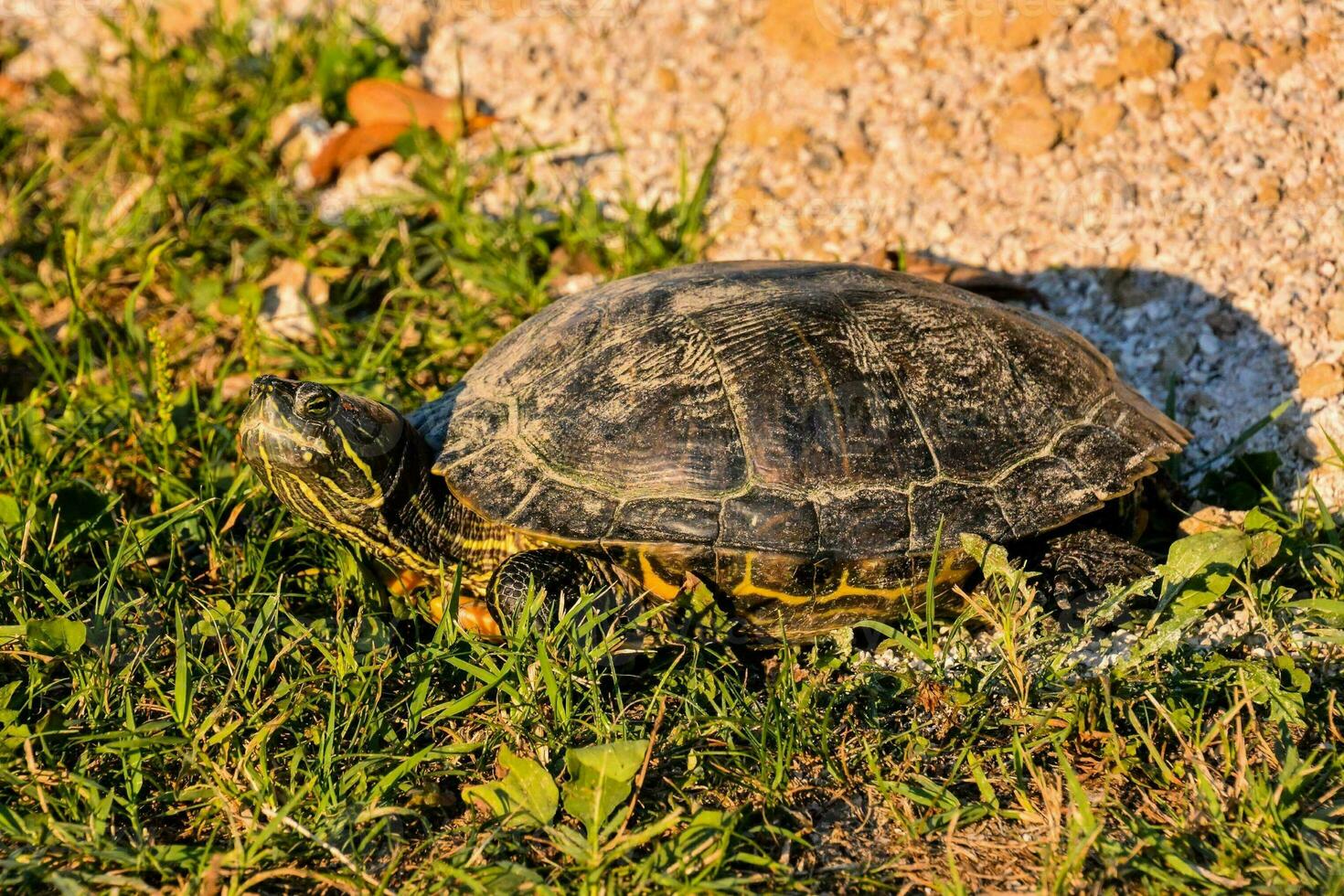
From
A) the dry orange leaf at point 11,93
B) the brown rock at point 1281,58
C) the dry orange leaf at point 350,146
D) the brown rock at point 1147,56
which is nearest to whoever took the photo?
the brown rock at point 1281,58

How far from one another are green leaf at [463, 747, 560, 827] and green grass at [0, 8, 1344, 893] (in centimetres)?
1

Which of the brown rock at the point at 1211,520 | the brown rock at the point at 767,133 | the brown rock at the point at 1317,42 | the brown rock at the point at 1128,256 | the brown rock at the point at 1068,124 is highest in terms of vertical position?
the brown rock at the point at 1317,42

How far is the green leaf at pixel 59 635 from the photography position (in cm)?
382

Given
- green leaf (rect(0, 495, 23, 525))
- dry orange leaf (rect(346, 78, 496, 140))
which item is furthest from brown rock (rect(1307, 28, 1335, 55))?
green leaf (rect(0, 495, 23, 525))

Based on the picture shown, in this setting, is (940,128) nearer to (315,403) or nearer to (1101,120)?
(1101,120)

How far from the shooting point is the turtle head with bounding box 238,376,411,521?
413 centimetres

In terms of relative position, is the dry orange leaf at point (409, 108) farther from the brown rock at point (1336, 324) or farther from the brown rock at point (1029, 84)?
the brown rock at point (1336, 324)

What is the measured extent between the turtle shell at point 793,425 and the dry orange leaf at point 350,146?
2863 millimetres

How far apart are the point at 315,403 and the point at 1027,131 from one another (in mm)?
4081

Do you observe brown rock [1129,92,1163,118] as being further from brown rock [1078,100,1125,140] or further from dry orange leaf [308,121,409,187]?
dry orange leaf [308,121,409,187]

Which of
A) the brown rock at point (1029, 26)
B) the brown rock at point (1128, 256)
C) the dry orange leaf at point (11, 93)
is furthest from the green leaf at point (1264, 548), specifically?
the dry orange leaf at point (11, 93)

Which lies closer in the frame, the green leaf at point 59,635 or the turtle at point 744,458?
the green leaf at point 59,635

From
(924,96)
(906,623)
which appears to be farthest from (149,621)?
(924,96)

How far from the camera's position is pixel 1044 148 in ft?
19.9
